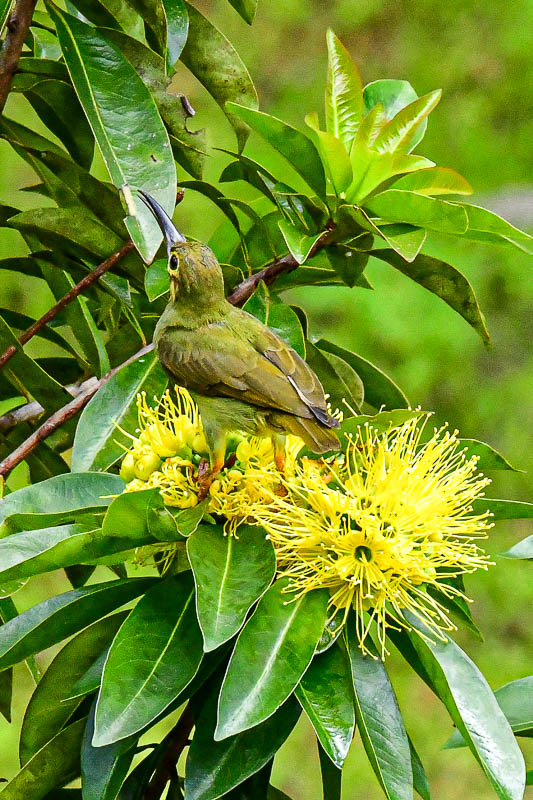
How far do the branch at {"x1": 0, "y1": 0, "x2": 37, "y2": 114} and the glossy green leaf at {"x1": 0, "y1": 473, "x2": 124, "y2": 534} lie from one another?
1.87ft

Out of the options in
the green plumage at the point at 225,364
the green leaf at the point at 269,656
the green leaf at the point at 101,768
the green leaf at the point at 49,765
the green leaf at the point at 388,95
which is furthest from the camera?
the green leaf at the point at 388,95

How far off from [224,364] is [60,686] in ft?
1.63

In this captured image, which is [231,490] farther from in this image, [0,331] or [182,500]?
[0,331]

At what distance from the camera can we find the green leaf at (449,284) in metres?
1.52

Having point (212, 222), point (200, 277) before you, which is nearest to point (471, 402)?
point (212, 222)

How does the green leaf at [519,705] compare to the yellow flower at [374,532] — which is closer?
the yellow flower at [374,532]

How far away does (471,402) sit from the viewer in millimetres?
4031

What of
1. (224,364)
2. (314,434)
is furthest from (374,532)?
(224,364)

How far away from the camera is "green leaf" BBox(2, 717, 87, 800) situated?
1.27m

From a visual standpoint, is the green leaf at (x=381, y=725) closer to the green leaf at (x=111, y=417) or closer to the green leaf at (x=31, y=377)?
the green leaf at (x=111, y=417)

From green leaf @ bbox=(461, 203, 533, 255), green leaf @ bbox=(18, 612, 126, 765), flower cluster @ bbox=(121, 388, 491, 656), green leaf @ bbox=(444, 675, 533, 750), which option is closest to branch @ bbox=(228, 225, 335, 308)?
green leaf @ bbox=(461, 203, 533, 255)

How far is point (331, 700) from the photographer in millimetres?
1155

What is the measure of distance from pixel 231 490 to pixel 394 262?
20.2 inches

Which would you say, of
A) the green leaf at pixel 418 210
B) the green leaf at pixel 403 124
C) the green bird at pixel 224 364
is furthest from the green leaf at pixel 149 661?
the green leaf at pixel 403 124
